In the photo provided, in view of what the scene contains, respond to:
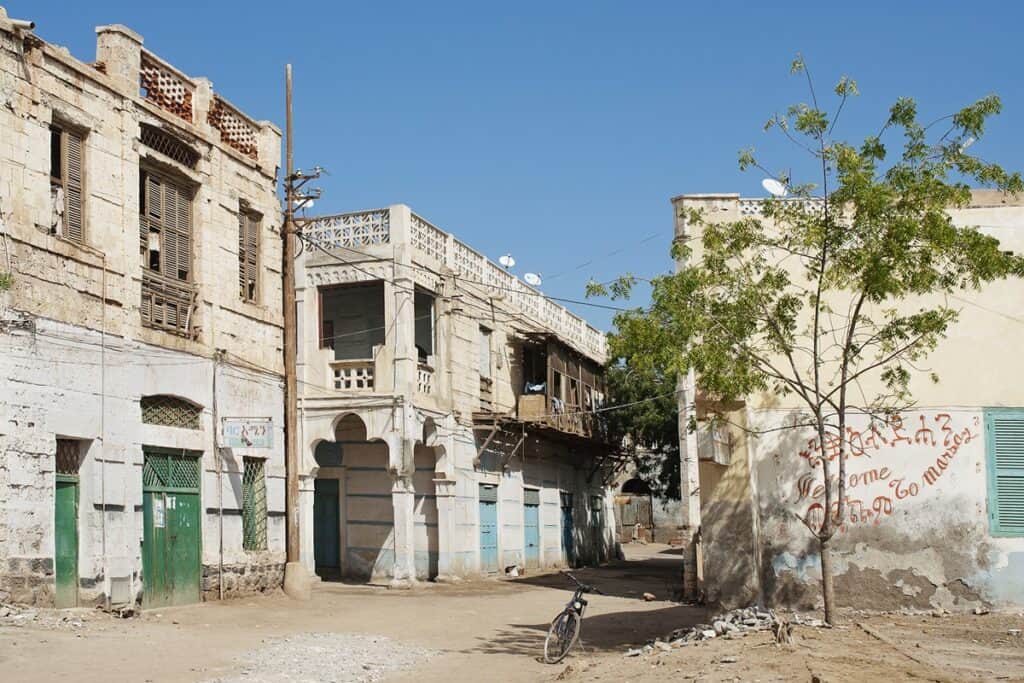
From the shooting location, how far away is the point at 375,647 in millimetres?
15055

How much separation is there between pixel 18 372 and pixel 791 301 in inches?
388

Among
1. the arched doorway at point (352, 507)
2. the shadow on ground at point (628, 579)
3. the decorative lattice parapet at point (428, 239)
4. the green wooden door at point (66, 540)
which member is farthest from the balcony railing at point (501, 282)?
the green wooden door at point (66, 540)

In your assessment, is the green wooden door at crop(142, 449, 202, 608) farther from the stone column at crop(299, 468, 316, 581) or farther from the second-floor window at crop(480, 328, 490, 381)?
the second-floor window at crop(480, 328, 490, 381)

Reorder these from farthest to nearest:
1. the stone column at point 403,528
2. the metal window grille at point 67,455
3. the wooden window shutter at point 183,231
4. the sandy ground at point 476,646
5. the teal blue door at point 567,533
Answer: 1. the teal blue door at point 567,533
2. the stone column at point 403,528
3. the wooden window shutter at point 183,231
4. the metal window grille at point 67,455
5. the sandy ground at point 476,646

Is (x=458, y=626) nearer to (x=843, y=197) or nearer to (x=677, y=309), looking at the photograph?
(x=677, y=309)

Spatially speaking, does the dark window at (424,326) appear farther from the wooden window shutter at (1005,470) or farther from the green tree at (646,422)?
the wooden window shutter at (1005,470)

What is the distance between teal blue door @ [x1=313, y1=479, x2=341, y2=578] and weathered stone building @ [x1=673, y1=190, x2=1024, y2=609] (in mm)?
14550

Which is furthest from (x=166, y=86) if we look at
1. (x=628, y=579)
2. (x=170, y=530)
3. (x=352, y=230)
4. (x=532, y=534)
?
(x=532, y=534)

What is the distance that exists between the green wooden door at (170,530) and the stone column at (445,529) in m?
9.21

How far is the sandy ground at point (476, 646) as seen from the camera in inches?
419

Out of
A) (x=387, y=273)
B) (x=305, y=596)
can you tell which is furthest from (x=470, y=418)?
(x=305, y=596)

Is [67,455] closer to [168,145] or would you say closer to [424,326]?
[168,145]

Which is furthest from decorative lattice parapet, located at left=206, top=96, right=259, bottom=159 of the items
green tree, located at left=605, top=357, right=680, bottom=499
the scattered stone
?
green tree, located at left=605, top=357, right=680, bottom=499

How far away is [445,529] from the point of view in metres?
27.2
